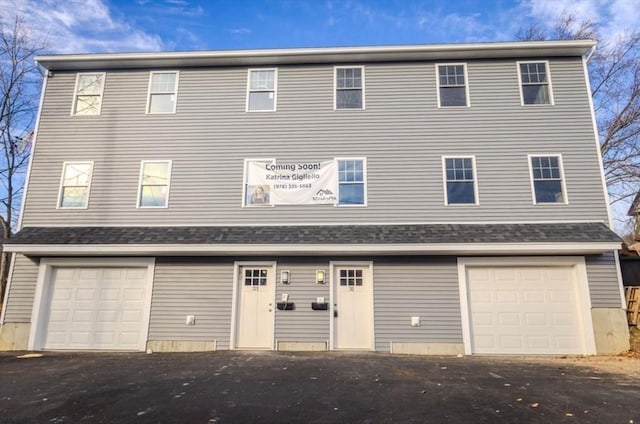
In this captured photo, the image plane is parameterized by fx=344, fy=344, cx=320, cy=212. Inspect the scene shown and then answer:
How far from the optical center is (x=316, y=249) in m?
8.45

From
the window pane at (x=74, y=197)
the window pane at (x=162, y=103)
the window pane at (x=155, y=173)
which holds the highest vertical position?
the window pane at (x=162, y=103)

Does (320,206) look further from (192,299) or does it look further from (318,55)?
(318,55)

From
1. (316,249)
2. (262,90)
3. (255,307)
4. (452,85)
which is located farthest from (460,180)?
(255,307)

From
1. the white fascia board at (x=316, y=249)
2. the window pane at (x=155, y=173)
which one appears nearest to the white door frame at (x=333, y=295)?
the white fascia board at (x=316, y=249)

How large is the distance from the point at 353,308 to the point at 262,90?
22.3ft

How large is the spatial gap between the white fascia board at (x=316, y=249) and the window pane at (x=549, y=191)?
59.0 inches

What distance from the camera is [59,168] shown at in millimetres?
9945

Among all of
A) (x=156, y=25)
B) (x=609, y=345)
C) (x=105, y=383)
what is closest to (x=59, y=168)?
(x=156, y=25)

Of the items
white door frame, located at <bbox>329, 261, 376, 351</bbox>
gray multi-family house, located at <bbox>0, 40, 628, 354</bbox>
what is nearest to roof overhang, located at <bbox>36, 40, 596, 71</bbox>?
gray multi-family house, located at <bbox>0, 40, 628, 354</bbox>

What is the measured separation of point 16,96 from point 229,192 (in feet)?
40.8

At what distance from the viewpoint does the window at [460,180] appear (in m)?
9.27

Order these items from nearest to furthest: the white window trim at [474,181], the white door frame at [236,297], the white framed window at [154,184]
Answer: the white door frame at [236,297]
the white window trim at [474,181]
the white framed window at [154,184]

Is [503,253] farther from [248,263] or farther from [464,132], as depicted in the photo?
[248,263]

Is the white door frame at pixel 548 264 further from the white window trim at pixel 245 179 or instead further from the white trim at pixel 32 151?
the white trim at pixel 32 151
